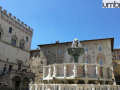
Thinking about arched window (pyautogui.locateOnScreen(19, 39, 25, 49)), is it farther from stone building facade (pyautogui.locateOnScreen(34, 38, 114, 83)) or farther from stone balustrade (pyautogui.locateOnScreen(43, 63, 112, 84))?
stone balustrade (pyautogui.locateOnScreen(43, 63, 112, 84))

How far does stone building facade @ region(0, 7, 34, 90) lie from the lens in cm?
2384

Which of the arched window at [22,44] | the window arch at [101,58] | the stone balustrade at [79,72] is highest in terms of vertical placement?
the arched window at [22,44]

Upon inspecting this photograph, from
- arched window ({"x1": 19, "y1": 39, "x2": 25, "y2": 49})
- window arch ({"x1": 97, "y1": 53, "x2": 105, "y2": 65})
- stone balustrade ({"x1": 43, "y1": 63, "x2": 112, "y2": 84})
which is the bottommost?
stone balustrade ({"x1": 43, "y1": 63, "x2": 112, "y2": 84})

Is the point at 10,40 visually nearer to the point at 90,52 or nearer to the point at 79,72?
the point at 90,52

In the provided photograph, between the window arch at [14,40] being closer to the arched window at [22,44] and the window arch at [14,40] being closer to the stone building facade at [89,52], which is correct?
the arched window at [22,44]

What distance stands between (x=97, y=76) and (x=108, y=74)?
5.30 ft

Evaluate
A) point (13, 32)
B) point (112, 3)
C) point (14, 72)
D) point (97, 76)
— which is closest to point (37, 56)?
point (13, 32)

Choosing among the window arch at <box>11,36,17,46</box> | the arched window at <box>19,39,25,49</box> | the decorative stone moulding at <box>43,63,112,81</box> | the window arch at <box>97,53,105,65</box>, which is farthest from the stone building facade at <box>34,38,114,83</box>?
the decorative stone moulding at <box>43,63,112,81</box>

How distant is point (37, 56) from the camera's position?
38.8 m

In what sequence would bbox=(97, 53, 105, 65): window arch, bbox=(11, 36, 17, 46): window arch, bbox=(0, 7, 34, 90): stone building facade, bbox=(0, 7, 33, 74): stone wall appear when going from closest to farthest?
1. bbox=(0, 7, 34, 90): stone building facade
2. bbox=(0, 7, 33, 74): stone wall
3. bbox=(11, 36, 17, 46): window arch
4. bbox=(97, 53, 105, 65): window arch

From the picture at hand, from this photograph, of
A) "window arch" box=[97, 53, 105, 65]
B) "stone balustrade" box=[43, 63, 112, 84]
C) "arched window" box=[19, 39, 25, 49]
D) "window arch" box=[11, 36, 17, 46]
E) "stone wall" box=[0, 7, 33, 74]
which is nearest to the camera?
"stone balustrade" box=[43, 63, 112, 84]

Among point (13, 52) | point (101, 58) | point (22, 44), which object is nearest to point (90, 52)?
point (101, 58)

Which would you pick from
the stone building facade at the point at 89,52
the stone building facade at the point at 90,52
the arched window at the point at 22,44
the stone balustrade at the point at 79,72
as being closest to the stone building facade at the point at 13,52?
the arched window at the point at 22,44

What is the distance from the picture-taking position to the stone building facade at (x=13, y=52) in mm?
23837
